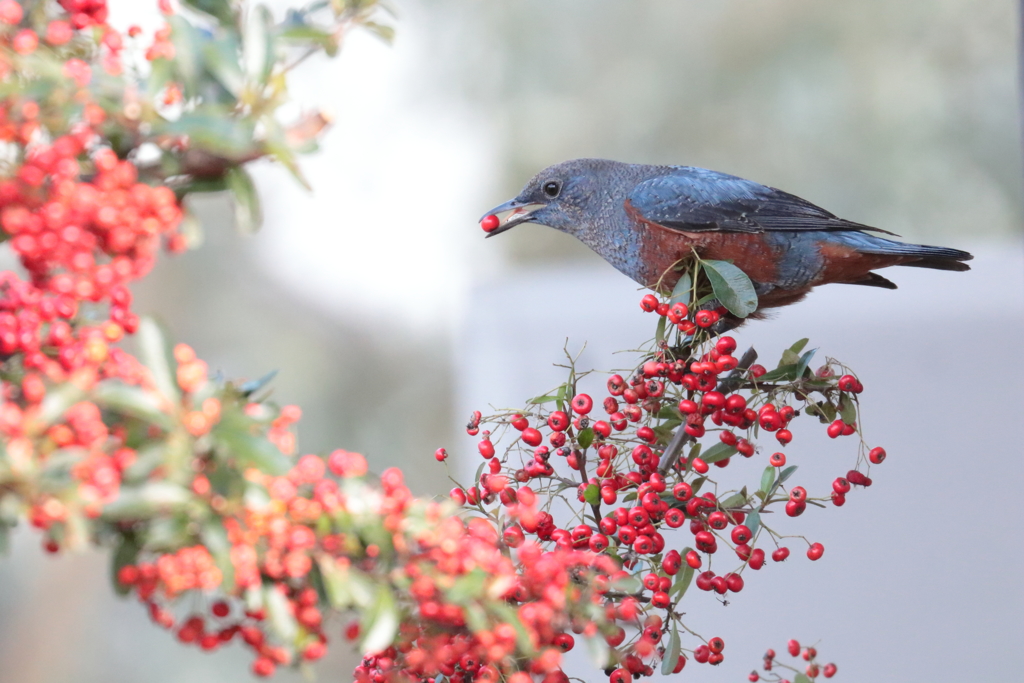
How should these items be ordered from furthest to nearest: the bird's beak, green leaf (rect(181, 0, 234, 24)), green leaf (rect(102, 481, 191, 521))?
the bird's beak
green leaf (rect(181, 0, 234, 24))
green leaf (rect(102, 481, 191, 521))

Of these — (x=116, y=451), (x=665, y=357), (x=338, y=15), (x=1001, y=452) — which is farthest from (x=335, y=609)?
(x=1001, y=452)

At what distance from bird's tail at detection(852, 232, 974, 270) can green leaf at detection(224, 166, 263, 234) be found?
48.1 inches

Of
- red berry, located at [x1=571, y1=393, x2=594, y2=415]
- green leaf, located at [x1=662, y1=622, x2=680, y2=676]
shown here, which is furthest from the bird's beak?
green leaf, located at [x1=662, y1=622, x2=680, y2=676]

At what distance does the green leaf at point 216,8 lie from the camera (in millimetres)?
916

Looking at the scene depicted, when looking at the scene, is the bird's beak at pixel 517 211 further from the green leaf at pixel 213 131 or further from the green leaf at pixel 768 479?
the green leaf at pixel 213 131

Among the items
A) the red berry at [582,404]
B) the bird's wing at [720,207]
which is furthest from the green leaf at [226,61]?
the bird's wing at [720,207]

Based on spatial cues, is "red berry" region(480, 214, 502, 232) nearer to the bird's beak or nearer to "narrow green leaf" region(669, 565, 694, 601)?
the bird's beak

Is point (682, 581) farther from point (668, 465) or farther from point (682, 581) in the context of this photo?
point (668, 465)

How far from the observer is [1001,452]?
289 cm

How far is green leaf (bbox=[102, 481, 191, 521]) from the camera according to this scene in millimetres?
698

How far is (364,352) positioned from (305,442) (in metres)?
0.77

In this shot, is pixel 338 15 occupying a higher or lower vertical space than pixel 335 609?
higher

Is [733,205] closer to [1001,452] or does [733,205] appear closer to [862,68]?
[1001,452]

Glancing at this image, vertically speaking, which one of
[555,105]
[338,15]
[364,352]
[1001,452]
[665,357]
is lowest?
[338,15]
